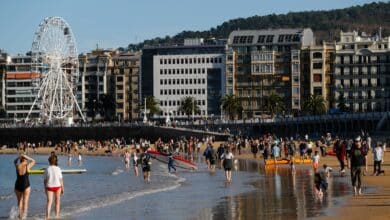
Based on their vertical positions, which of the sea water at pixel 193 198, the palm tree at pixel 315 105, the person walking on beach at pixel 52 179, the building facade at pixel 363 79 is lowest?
the sea water at pixel 193 198

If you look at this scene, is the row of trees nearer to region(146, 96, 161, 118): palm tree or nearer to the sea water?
region(146, 96, 161, 118): palm tree

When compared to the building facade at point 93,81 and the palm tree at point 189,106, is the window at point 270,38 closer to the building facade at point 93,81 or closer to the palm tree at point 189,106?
the palm tree at point 189,106

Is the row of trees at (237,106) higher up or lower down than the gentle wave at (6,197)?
higher up

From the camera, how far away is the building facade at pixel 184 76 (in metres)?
170

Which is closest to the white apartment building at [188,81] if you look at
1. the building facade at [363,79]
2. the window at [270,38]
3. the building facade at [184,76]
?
the building facade at [184,76]

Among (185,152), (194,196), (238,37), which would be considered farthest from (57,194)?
(238,37)

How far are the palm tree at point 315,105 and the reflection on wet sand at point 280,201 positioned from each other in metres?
104

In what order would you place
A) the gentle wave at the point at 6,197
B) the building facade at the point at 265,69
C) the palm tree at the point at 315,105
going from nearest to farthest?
1. the gentle wave at the point at 6,197
2. the palm tree at the point at 315,105
3. the building facade at the point at 265,69

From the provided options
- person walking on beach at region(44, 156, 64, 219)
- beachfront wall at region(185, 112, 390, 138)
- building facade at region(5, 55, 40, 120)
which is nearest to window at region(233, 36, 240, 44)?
beachfront wall at region(185, 112, 390, 138)

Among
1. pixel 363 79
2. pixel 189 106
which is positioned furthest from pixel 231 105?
pixel 363 79

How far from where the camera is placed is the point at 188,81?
17225 centimetres

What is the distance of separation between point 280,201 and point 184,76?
474ft

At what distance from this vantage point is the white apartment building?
16938 centimetres

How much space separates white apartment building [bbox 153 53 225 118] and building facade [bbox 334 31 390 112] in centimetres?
2821
